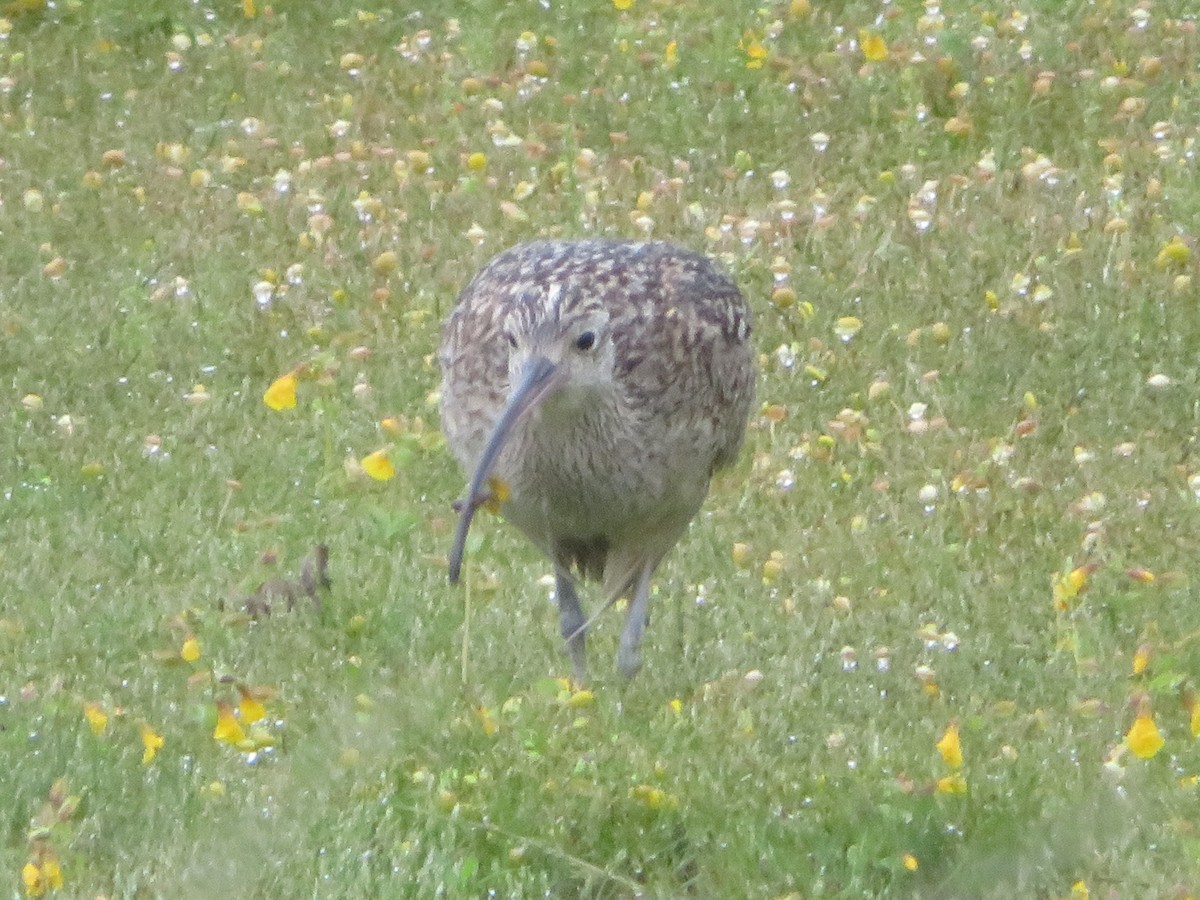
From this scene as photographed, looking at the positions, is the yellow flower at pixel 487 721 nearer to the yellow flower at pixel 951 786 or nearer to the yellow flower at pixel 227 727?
the yellow flower at pixel 227 727

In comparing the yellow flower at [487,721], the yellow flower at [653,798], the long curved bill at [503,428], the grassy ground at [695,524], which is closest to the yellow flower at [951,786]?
the grassy ground at [695,524]

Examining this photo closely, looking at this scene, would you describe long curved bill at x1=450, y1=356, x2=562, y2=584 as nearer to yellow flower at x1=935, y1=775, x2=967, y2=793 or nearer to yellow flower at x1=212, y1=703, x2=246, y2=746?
yellow flower at x1=212, y1=703, x2=246, y2=746

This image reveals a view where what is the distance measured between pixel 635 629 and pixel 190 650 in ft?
3.54


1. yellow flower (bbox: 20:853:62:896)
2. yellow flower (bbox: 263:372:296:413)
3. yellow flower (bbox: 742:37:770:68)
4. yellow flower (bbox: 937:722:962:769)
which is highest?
yellow flower (bbox: 263:372:296:413)

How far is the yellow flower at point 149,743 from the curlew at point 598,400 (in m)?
0.78

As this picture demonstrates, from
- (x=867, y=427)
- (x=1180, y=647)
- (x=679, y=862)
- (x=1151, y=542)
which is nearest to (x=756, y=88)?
(x=867, y=427)

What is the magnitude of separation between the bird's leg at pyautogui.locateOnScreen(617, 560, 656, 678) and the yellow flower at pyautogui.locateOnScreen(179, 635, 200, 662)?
3.21 feet

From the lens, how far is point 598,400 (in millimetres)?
5629

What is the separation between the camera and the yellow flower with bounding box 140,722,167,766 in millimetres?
5035

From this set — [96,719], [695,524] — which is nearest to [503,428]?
[96,719]

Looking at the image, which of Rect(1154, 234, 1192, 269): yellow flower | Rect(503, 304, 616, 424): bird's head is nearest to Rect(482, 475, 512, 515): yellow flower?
Rect(503, 304, 616, 424): bird's head

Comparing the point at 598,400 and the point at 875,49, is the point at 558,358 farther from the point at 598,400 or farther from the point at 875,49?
the point at 875,49

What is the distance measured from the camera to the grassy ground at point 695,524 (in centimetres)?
471

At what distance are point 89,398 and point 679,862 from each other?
3.56 meters
